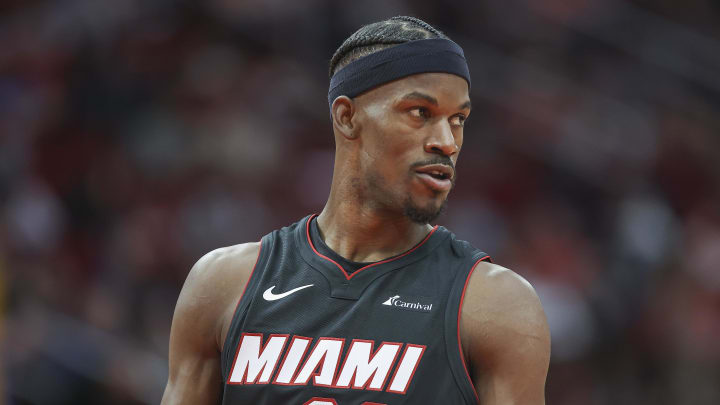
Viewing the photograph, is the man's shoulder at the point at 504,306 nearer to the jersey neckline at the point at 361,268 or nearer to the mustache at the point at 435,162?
the jersey neckline at the point at 361,268

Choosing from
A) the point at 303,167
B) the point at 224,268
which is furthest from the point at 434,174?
the point at 303,167

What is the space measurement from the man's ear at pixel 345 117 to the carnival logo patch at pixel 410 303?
549 millimetres

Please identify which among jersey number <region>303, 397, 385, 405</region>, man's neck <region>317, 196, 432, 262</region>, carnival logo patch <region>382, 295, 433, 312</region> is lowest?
jersey number <region>303, 397, 385, 405</region>

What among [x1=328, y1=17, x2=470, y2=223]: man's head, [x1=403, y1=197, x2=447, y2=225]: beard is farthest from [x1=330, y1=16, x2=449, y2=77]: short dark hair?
[x1=403, y1=197, x2=447, y2=225]: beard

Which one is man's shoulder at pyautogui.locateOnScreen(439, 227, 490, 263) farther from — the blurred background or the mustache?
the blurred background

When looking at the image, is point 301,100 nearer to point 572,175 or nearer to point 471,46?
point 471,46

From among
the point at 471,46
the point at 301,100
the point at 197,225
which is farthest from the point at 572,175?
the point at 197,225

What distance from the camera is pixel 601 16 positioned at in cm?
1032

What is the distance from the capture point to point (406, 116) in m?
2.97

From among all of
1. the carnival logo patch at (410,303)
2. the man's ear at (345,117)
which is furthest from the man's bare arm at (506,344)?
the man's ear at (345,117)

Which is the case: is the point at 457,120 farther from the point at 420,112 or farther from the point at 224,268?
the point at 224,268

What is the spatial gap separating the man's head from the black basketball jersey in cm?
20

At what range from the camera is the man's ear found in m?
3.11

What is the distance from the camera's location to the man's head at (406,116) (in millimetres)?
2971
